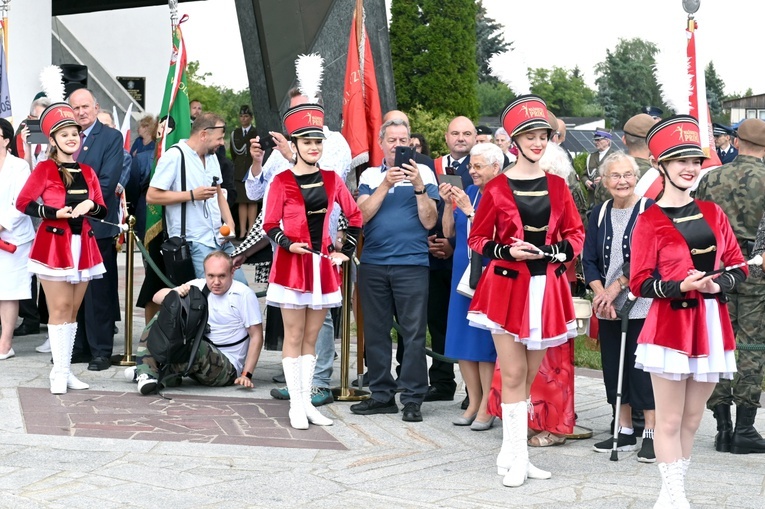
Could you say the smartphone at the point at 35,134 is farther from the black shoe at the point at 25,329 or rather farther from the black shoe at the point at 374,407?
the black shoe at the point at 374,407

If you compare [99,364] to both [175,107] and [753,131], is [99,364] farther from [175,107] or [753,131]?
[753,131]

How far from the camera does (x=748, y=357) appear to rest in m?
6.65

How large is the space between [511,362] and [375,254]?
177 centimetres

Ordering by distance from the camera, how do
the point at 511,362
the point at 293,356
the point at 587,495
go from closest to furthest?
1. the point at 587,495
2. the point at 511,362
3. the point at 293,356

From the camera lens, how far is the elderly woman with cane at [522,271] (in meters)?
5.88

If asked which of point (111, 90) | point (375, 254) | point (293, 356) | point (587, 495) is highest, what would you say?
point (111, 90)

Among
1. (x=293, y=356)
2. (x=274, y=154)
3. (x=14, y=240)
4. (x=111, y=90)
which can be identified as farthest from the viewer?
(x=111, y=90)

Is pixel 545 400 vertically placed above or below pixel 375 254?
below

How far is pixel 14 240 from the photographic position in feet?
30.4

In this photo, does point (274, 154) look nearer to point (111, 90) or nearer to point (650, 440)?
point (650, 440)

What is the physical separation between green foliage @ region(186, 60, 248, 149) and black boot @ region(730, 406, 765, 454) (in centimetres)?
2743

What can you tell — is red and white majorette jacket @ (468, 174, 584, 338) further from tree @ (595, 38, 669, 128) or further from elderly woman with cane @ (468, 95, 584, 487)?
tree @ (595, 38, 669, 128)

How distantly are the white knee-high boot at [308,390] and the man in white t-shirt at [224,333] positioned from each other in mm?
1080

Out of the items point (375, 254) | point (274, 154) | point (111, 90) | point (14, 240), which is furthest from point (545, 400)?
point (111, 90)
